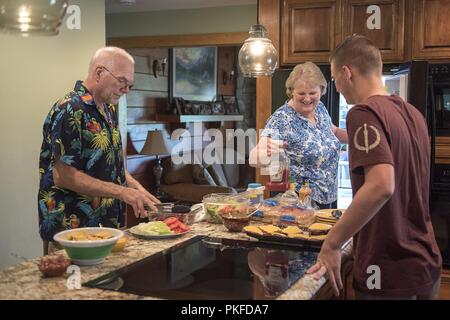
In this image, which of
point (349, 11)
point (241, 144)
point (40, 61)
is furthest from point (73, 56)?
point (241, 144)

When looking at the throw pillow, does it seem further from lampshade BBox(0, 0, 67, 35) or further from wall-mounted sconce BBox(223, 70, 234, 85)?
lampshade BBox(0, 0, 67, 35)

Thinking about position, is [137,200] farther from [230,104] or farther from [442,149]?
[230,104]

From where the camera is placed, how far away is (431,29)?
353cm

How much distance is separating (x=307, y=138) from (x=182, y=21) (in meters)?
2.75

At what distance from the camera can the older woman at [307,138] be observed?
2.64 metres

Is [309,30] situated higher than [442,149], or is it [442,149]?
[309,30]

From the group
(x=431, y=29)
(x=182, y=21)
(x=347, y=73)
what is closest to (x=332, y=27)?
(x=431, y=29)

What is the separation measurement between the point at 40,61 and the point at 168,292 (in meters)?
2.81

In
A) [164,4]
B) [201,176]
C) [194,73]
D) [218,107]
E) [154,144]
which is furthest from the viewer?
[218,107]

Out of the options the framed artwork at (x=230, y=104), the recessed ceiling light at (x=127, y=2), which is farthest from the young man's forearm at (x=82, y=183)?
the framed artwork at (x=230, y=104)

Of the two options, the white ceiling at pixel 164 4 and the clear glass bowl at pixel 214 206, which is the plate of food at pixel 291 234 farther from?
the white ceiling at pixel 164 4

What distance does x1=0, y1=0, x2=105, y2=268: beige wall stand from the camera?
143 inches

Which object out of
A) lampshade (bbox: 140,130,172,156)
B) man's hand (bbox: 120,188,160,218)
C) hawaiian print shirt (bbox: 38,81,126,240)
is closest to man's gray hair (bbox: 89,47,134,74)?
hawaiian print shirt (bbox: 38,81,126,240)

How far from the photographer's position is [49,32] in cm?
133
